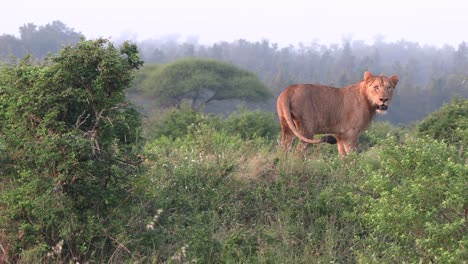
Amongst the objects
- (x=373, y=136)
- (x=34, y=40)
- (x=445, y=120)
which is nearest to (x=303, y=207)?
(x=373, y=136)

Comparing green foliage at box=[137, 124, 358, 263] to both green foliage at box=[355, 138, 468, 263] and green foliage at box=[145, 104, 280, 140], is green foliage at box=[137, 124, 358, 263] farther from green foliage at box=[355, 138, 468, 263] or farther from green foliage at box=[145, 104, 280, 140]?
green foliage at box=[145, 104, 280, 140]

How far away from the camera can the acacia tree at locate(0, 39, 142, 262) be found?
4770 millimetres

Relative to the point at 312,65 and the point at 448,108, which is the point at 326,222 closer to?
the point at 448,108

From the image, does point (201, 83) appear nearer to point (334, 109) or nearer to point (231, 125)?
point (231, 125)

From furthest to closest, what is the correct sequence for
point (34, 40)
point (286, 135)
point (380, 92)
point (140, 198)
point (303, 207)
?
point (34, 40)
point (380, 92)
point (286, 135)
point (303, 207)
point (140, 198)

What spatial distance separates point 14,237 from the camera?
4.79 m

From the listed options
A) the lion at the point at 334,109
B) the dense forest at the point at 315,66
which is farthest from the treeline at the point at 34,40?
the lion at the point at 334,109

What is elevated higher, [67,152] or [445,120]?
[67,152]

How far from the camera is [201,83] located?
3675 cm

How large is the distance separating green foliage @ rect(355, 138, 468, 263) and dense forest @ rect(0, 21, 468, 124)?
19885 mm

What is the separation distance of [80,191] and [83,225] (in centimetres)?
23

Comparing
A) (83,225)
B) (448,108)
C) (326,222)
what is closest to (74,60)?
(83,225)

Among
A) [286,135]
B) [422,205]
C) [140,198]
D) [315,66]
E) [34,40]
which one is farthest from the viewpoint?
[315,66]

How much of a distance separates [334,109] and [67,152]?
398 cm
